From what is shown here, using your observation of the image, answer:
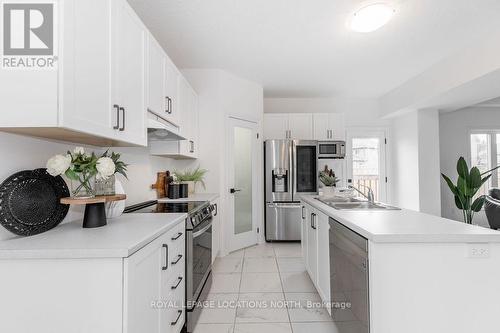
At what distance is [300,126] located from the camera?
4723 mm

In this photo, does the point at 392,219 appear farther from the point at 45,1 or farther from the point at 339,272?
the point at 45,1

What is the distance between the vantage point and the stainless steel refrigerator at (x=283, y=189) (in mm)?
4301

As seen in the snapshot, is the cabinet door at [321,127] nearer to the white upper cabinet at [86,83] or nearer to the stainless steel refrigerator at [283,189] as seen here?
the stainless steel refrigerator at [283,189]

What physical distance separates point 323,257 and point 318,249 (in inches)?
5.7

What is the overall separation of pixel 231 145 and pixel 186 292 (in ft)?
7.75

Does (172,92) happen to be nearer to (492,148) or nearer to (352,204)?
(352,204)

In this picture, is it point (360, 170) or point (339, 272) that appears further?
point (360, 170)

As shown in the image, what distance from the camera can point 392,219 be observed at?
1601mm

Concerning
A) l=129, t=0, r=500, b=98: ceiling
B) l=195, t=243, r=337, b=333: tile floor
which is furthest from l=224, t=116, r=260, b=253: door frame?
l=129, t=0, r=500, b=98: ceiling

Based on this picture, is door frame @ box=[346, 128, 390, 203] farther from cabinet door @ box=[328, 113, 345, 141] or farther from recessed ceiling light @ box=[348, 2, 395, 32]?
recessed ceiling light @ box=[348, 2, 395, 32]

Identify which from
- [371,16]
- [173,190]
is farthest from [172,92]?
[371,16]

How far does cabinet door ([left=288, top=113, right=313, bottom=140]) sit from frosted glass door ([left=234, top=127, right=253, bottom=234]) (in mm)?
937

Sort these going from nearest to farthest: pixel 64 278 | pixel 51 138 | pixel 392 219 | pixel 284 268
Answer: pixel 64 278 < pixel 51 138 < pixel 392 219 < pixel 284 268

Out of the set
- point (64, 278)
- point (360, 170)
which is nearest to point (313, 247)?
point (64, 278)
